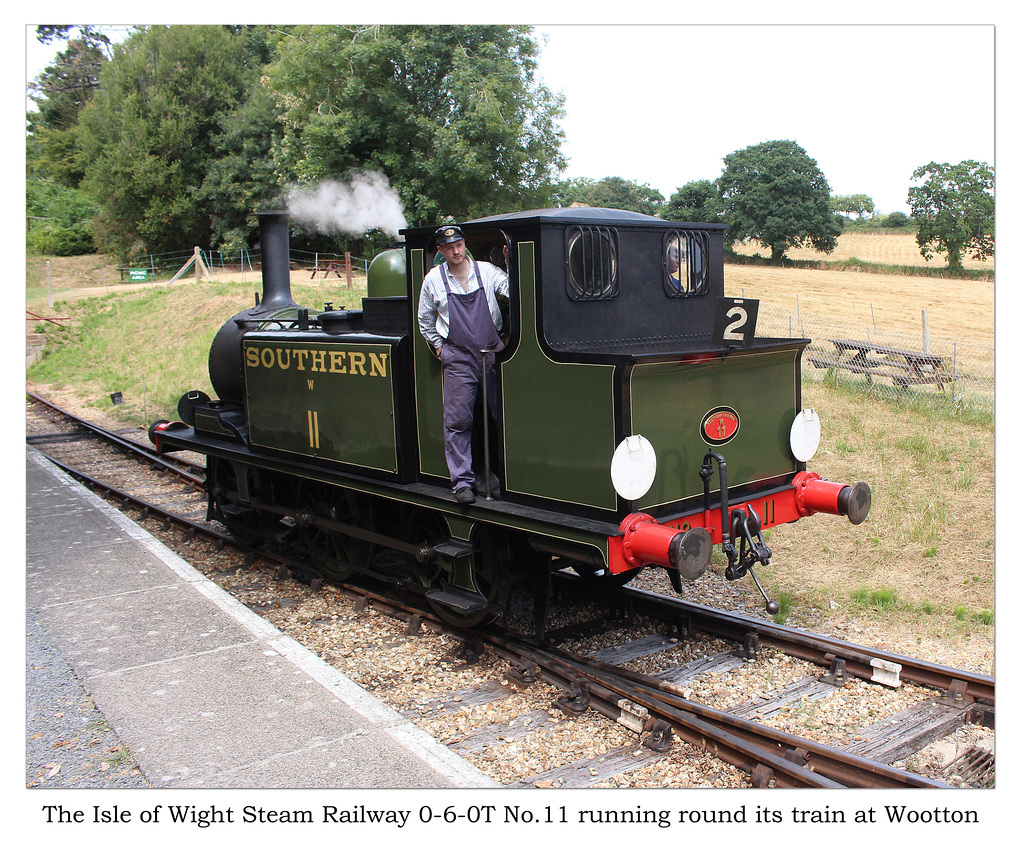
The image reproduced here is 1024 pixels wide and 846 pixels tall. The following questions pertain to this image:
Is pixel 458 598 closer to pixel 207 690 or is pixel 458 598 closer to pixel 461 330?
pixel 207 690

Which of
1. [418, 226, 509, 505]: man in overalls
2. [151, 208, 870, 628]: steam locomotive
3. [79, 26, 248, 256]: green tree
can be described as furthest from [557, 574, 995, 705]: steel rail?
[79, 26, 248, 256]: green tree

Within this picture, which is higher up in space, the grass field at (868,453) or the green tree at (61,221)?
the green tree at (61,221)

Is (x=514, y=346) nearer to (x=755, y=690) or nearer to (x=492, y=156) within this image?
(x=755, y=690)

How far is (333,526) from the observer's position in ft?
21.5

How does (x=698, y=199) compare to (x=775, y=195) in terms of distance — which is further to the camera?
(x=698, y=199)

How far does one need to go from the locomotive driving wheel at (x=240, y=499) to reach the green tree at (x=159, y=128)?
102 feet

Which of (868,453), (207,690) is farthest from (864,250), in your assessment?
(207,690)

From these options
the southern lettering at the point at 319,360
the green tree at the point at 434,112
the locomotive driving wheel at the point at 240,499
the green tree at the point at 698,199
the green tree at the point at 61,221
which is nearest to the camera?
the southern lettering at the point at 319,360

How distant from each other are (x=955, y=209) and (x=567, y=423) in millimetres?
22685

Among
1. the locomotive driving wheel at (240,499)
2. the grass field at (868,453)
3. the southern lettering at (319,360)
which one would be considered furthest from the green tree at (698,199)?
the southern lettering at (319,360)

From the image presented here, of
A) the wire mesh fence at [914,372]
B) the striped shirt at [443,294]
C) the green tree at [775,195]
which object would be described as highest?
the green tree at [775,195]

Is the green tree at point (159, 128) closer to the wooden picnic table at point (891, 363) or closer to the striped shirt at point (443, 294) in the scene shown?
the wooden picnic table at point (891, 363)

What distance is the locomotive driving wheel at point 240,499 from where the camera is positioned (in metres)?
7.56
